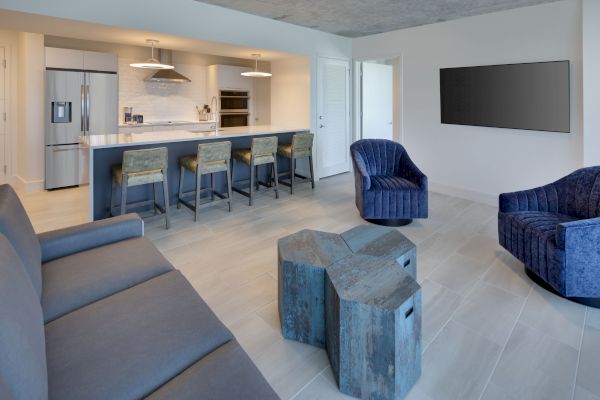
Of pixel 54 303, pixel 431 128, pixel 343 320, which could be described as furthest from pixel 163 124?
pixel 343 320

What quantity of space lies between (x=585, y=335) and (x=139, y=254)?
2.56 meters

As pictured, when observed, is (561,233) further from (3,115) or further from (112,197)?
(3,115)

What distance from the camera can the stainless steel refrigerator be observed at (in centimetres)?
542

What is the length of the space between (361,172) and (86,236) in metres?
2.76

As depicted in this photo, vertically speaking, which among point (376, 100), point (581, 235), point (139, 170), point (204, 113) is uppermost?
point (376, 100)

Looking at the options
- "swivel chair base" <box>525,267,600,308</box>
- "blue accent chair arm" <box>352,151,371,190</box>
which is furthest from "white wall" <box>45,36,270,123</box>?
"swivel chair base" <box>525,267,600,308</box>

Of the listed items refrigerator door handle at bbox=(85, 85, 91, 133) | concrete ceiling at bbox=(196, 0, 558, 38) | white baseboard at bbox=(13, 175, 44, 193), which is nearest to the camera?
concrete ceiling at bbox=(196, 0, 558, 38)

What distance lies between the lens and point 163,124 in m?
6.97

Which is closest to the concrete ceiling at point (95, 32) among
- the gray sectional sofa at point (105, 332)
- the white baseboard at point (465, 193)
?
the gray sectional sofa at point (105, 332)

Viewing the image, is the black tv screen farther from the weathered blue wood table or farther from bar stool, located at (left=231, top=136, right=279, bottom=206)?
the weathered blue wood table

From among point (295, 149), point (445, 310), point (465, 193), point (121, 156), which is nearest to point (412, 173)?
point (465, 193)

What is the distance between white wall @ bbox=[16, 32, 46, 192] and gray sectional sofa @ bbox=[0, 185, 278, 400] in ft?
14.1

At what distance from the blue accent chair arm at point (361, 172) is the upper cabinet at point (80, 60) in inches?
178

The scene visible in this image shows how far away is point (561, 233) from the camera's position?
7.39 feet
